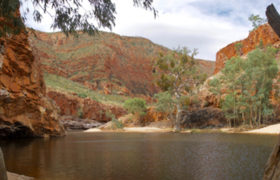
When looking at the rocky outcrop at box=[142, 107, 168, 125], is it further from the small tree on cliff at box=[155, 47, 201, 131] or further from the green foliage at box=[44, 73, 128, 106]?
the green foliage at box=[44, 73, 128, 106]

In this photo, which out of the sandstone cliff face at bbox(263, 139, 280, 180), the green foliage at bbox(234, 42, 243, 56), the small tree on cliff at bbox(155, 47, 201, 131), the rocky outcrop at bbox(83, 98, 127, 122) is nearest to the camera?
the sandstone cliff face at bbox(263, 139, 280, 180)

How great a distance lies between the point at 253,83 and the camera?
29016 millimetres

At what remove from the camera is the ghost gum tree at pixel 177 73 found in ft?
112

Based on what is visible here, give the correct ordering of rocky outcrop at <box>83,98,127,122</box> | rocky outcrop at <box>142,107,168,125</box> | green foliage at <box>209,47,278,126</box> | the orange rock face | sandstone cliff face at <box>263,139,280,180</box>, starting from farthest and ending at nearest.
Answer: rocky outcrop at <box>83,98,127,122</box> < the orange rock face < rocky outcrop at <box>142,107,168,125</box> < green foliage at <box>209,47,278,126</box> < sandstone cliff face at <box>263,139,280,180</box>

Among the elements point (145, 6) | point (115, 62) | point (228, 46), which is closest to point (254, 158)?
point (145, 6)

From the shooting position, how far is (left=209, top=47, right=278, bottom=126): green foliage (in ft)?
87.8

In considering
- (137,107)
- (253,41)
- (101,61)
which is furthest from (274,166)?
(101,61)

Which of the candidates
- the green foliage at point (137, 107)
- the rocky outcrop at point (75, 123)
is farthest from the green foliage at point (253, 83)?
the rocky outcrop at point (75, 123)

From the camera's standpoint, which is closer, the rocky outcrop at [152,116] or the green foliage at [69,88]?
the rocky outcrop at [152,116]

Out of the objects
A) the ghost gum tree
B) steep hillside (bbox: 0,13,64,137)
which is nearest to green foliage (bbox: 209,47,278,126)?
the ghost gum tree

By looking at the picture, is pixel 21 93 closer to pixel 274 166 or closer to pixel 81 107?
pixel 274 166

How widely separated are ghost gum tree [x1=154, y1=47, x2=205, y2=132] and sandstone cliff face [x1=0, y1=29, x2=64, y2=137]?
1817cm

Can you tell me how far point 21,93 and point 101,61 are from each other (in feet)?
218

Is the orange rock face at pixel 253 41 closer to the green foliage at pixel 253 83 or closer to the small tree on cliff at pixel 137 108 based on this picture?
the green foliage at pixel 253 83
